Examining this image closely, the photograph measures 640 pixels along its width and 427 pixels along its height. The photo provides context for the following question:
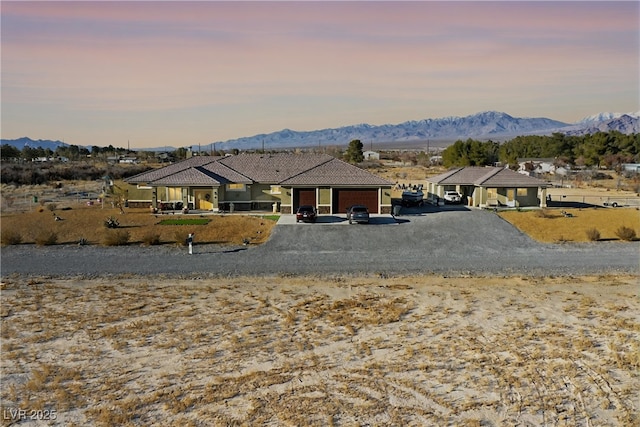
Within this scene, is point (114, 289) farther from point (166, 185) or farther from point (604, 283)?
point (604, 283)

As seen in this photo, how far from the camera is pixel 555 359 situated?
15891 mm

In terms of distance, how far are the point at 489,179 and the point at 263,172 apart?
21.1 metres

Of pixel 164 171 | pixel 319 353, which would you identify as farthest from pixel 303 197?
pixel 319 353

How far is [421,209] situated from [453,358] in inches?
1201

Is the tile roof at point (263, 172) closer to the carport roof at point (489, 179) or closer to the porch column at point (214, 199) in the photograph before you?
the porch column at point (214, 199)

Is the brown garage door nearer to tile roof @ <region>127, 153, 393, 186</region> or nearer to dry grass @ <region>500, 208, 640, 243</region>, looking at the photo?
tile roof @ <region>127, 153, 393, 186</region>

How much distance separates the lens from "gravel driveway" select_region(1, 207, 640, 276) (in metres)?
27.0

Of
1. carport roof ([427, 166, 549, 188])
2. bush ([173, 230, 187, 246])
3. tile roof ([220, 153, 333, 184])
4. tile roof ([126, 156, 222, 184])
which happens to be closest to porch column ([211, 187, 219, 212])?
tile roof ([220, 153, 333, 184])

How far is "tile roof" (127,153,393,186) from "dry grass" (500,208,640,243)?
11385mm

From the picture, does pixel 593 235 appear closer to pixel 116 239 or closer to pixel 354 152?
pixel 116 239

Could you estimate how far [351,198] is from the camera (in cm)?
4284

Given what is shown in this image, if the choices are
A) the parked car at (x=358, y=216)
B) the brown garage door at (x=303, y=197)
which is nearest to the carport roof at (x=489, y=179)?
the parked car at (x=358, y=216)

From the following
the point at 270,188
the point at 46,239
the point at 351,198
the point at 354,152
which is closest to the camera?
the point at 46,239

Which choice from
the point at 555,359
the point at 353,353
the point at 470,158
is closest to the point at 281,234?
the point at 353,353
